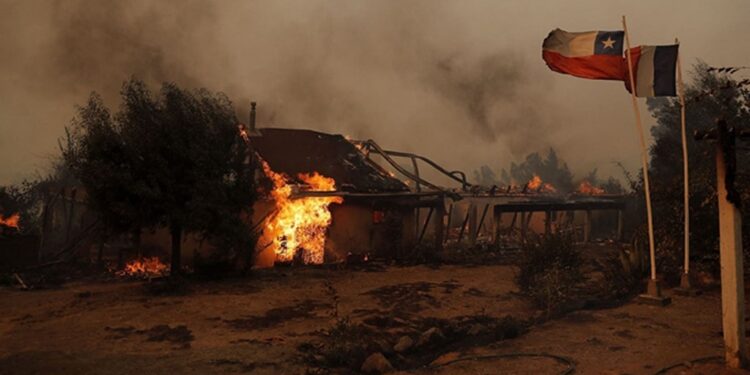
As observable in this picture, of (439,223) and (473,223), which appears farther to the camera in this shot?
(473,223)

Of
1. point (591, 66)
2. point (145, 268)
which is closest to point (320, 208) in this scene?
point (145, 268)

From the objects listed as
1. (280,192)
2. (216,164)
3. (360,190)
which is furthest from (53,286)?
(360,190)

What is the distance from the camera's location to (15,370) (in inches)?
263

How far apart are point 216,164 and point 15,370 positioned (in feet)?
26.3

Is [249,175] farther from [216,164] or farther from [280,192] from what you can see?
[280,192]

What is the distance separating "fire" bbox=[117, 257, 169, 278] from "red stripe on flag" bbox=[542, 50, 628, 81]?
1363cm

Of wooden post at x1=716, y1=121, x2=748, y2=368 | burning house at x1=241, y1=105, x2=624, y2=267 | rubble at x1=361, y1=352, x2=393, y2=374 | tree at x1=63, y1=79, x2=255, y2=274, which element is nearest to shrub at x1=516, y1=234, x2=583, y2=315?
burning house at x1=241, y1=105, x2=624, y2=267

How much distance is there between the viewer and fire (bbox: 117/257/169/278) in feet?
50.7

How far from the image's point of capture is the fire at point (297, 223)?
707 inches

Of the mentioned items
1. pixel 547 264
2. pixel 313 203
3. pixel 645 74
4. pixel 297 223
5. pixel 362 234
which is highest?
pixel 645 74

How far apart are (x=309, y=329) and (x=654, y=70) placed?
916 centimetres

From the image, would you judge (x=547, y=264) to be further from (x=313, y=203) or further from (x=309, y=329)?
(x=313, y=203)

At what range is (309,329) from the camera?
9.12 metres

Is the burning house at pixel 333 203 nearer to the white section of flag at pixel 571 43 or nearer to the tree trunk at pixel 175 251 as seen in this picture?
the tree trunk at pixel 175 251
